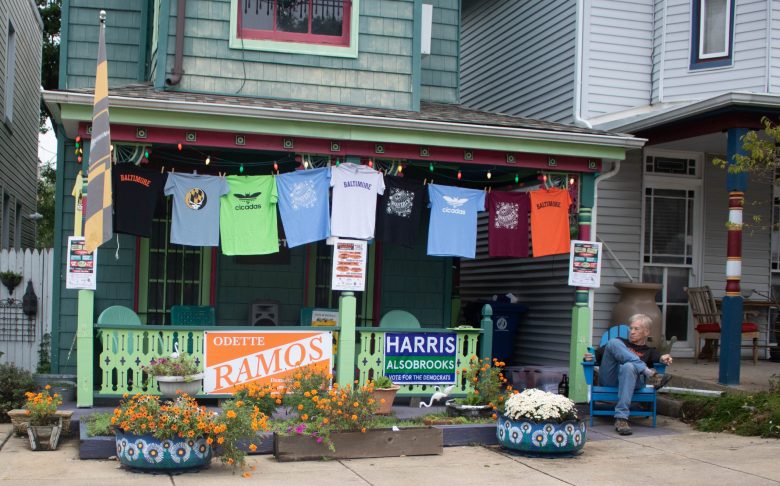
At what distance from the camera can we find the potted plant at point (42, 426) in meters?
8.73

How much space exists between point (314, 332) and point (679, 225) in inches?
267

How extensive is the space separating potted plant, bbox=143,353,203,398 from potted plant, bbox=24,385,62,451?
45.4 inches

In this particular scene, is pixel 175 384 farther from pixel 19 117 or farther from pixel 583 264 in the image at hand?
pixel 19 117

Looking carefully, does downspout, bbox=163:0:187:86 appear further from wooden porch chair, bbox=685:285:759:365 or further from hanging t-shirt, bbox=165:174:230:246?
wooden porch chair, bbox=685:285:759:365

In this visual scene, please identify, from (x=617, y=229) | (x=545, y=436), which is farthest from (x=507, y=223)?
(x=545, y=436)

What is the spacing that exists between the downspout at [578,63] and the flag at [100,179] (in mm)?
7615

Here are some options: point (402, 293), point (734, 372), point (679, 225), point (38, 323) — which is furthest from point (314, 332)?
point (679, 225)

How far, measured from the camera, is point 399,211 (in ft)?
36.2

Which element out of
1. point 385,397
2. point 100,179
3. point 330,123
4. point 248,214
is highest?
point 330,123

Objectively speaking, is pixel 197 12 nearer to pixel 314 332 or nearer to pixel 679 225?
pixel 314 332

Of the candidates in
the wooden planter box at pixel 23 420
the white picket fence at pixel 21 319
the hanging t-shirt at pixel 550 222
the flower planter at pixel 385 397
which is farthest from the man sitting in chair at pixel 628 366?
the white picket fence at pixel 21 319

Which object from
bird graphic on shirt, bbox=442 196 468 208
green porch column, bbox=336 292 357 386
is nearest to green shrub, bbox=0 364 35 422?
green porch column, bbox=336 292 357 386

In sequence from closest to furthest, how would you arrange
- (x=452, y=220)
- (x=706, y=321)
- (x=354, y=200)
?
(x=354, y=200) → (x=452, y=220) → (x=706, y=321)

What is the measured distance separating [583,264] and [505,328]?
12.7 feet
